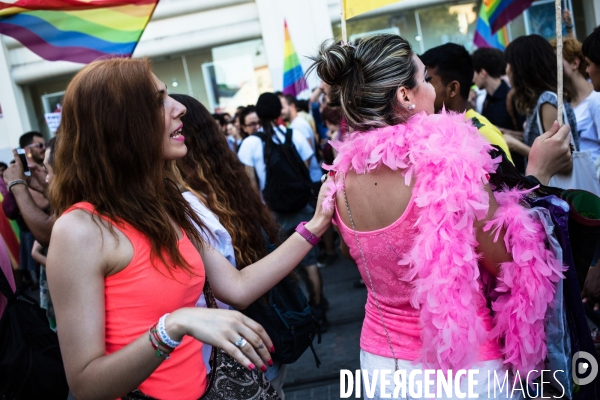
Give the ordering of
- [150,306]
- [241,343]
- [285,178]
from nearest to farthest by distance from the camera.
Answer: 1. [241,343]
2. [150,306]
3. [285,178]

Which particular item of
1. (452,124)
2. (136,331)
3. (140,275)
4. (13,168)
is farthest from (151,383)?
(13,168)

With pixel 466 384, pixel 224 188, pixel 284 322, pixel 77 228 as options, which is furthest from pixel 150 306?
pixel 224 188

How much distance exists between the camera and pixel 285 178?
557 centimetres

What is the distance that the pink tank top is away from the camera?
1820mm

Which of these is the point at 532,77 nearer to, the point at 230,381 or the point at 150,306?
the point at 230,381

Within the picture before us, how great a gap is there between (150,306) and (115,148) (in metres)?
0.44

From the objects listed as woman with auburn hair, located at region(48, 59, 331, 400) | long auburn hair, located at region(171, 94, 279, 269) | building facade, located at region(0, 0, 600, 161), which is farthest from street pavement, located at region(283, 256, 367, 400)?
building facade, located at region(0, 0, 600, 161)

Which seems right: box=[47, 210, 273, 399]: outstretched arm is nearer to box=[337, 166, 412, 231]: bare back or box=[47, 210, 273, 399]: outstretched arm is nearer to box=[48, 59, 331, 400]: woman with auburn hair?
box=[48, 59, 331, 400]: woman with auburn hair

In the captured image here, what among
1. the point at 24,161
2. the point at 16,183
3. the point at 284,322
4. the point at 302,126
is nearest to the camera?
the point at 284,322

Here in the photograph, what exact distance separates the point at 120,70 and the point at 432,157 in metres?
0.93

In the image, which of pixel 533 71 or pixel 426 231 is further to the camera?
pixel 533 71

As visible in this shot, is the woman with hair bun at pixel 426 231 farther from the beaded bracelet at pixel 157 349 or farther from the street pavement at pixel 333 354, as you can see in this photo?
the street pavement at pixel 333 354

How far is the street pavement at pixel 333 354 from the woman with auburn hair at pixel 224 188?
1460mm

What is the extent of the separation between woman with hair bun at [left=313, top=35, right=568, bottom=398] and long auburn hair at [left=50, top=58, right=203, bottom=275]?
0.59 m
